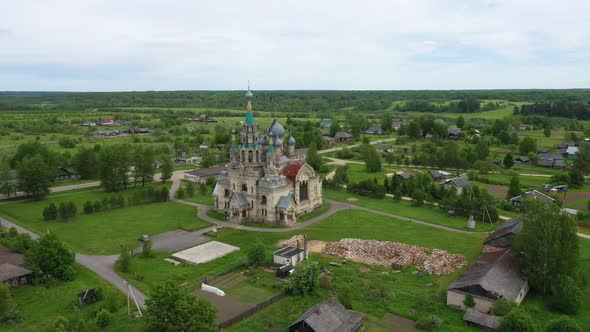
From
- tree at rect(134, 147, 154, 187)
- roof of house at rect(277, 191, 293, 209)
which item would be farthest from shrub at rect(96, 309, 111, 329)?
tree at rect(134, 147, 154, 187)

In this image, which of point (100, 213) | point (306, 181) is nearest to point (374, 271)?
point (306, 181)

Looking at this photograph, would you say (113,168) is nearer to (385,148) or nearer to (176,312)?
(176,312)

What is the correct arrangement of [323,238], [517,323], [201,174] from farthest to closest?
[201,174], [323,238], [517,323]

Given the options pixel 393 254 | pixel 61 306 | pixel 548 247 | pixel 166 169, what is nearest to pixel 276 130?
pixel 393 254

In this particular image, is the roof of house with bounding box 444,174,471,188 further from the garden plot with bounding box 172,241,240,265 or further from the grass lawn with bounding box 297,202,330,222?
the garden plot with bounding box 172,241,240,265

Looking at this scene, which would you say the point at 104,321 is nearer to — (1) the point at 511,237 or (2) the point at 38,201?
(1) the point at 511,237
